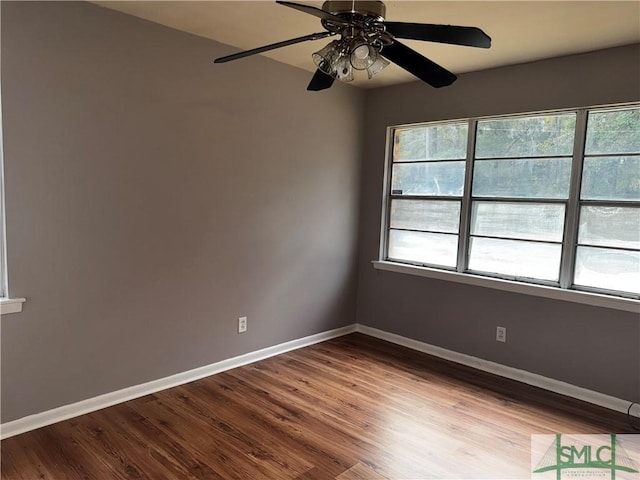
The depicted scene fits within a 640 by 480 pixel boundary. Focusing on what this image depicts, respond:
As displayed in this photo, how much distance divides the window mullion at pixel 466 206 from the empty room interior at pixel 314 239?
0.02 meters

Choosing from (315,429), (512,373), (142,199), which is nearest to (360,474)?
(315,429)

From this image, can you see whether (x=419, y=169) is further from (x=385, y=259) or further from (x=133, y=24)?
(x=133, y=24)

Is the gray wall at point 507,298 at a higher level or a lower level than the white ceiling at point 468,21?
lower

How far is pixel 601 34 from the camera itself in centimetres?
271

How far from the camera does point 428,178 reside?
13.3 feet

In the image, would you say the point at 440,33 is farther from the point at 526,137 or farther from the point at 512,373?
the point at 512,373

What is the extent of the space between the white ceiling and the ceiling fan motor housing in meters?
0.69

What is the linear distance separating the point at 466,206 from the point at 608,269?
1.13 meters

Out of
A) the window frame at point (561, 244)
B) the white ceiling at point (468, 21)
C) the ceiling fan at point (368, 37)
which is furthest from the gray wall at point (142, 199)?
the ceiling fan at point (368, 37)

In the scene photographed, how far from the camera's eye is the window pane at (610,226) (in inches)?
117

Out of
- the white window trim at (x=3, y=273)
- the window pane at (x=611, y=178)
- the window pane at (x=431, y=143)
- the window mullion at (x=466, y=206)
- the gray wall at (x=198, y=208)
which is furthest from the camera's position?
the window pane at (x=431, y=143)

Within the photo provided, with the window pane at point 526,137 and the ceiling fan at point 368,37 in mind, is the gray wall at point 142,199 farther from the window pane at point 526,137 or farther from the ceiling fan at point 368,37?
the ceiling fan at point 368,37

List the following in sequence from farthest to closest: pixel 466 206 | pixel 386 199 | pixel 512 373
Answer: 1. pixel 386 199
2. pixel 466 206
3. pixel 512 373

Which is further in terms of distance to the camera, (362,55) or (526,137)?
(526,137)
